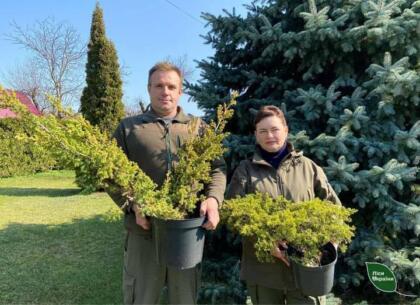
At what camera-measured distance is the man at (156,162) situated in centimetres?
233

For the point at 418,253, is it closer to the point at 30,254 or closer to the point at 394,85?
the point at 394,85

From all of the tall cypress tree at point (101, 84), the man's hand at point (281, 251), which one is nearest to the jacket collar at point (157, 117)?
the man's hand at point (281, 251)

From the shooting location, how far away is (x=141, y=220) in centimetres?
217

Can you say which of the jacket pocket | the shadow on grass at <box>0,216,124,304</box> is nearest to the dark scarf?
the jacket pocket

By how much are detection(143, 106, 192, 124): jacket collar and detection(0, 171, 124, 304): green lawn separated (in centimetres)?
59

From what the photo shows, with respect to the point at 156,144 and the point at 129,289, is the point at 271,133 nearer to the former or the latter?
the point at 156,144

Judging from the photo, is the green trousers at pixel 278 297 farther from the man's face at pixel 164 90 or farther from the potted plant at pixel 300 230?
the man's face at pixel 164 90

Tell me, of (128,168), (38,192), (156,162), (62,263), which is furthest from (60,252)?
(38,192)

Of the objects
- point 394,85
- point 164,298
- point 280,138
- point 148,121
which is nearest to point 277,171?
point 280,138

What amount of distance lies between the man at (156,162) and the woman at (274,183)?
204mm

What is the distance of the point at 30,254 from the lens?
17.4 feet

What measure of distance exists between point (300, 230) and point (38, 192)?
1053cm

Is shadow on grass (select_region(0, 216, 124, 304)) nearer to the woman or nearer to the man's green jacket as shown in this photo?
the man's green jacket

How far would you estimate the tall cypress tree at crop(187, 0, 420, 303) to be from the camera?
10.7ft
